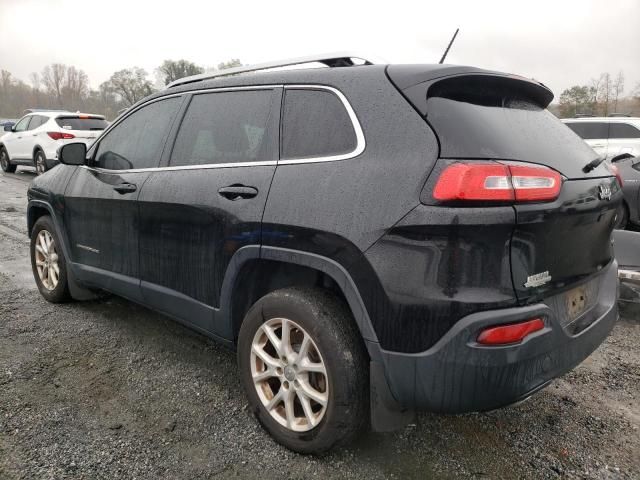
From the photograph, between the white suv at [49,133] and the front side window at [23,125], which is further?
the front side window at [23,125]

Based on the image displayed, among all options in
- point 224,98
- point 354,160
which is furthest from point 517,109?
point 224,98

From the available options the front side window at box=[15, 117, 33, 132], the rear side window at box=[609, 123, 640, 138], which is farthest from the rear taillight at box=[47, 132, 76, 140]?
the rear side window at box=[609, 123, 640, 138]

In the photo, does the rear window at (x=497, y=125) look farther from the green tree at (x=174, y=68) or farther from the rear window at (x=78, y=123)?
the green tree at (x=174, y=68)

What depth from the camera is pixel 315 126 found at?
2314 millimetres

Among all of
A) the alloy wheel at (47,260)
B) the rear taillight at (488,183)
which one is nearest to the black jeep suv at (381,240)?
the rear taillight at (488,183)

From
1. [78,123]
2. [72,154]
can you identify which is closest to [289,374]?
[72,154]

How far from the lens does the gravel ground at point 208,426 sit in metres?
2.21

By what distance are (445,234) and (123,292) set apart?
7.84 feet

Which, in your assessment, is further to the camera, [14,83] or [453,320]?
[14,83]

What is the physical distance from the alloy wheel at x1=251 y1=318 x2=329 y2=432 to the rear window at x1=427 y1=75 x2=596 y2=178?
102cm

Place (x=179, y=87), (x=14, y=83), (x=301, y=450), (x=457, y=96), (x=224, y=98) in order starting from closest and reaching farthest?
(x=457, y=96) → (x=301, y=450) → (x=224, y=98) → (x=179, y=87) → (x=14, y=83)

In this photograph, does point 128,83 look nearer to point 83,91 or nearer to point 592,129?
point 83,91

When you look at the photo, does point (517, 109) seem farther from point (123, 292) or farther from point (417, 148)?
point (123, 292)

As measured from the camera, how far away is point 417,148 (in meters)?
1.93
